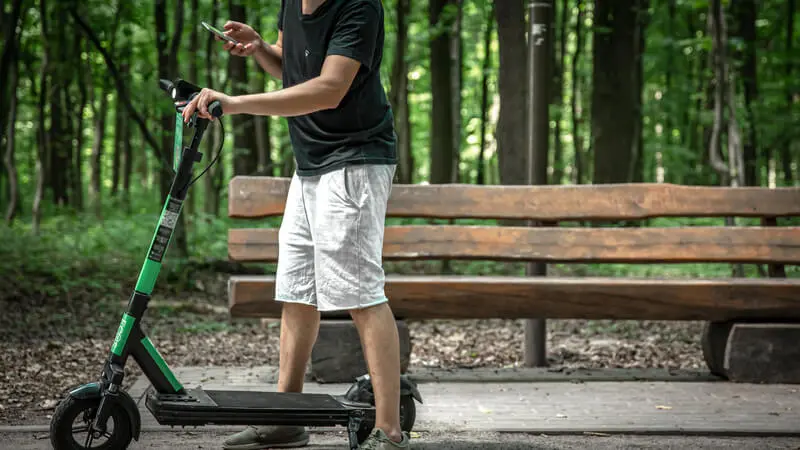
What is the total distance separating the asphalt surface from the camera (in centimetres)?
417

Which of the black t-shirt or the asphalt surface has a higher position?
the black t-shirt

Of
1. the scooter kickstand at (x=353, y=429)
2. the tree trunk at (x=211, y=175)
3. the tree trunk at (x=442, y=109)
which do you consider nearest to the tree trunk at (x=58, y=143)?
the tree trunk at (x=211, y=175)

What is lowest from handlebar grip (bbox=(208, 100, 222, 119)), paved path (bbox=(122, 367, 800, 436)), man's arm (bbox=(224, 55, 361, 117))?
paved path (bbox=(122, 367, 800, 436))

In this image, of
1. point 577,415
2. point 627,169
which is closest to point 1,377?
point 577,415

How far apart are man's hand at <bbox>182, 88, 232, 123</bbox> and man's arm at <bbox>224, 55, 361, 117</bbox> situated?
0.34 feet

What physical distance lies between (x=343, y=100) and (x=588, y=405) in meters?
2.34

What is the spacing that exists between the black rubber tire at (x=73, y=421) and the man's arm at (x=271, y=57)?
5.12 ft

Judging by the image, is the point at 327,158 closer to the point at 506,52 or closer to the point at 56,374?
the point at 56,374

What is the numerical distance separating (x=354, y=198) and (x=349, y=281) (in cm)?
33

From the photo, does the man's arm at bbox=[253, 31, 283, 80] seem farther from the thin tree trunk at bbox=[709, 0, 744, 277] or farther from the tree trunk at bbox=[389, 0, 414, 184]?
the tree trunk at bbox=[389, 0, 414, 184]

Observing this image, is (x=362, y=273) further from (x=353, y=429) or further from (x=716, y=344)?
(x=716, y=344)

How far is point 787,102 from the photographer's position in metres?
19.2

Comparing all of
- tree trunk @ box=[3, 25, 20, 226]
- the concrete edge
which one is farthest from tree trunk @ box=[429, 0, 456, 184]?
the concrete edge

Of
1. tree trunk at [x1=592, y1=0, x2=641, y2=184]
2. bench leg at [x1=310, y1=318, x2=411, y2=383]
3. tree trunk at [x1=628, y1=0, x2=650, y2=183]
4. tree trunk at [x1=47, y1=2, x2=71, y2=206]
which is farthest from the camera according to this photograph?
tree trunk at [x1=47, y1=2, x2=71, y2=206]
